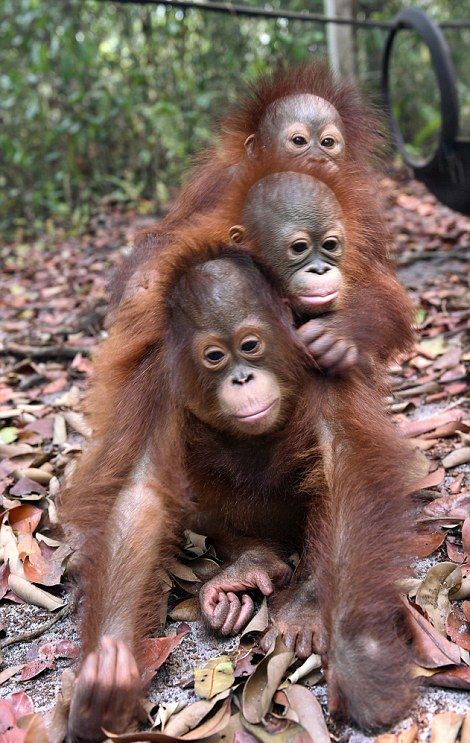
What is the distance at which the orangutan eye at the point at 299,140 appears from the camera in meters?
3.48

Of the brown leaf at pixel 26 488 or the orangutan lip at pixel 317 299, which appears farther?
the brown leaf at pixel 26 488

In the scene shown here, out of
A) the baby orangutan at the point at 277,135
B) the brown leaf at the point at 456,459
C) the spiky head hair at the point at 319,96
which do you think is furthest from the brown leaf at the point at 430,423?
the spiky head hair at the point at 319,96

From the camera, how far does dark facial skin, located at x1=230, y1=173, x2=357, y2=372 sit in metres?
2.55

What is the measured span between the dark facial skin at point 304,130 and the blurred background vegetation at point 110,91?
547cm

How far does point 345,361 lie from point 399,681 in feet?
3.00

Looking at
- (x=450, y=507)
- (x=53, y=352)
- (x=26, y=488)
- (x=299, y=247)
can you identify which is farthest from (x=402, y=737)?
(x=53, y=352)

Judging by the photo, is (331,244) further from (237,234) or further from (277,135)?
(277,135)

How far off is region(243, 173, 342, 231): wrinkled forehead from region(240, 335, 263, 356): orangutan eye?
57cm

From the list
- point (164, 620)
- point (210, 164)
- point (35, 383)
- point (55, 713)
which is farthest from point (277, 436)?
point (35, 383)

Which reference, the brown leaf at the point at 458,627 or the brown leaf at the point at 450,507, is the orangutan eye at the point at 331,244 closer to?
the brown leaf at the point at 450,507

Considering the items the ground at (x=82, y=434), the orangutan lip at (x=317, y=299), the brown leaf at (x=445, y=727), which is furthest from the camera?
the orangutan lip at (x=317, y=299)

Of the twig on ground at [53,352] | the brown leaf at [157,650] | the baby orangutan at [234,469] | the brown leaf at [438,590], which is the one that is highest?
the baby orangutan at [234,469]

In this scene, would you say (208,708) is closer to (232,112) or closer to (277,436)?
(277,436)

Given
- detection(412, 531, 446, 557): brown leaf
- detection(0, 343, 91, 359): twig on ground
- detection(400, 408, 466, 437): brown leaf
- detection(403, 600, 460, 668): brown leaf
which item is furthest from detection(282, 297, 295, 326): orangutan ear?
detection(0, 343, 91, 359): twig on ground
